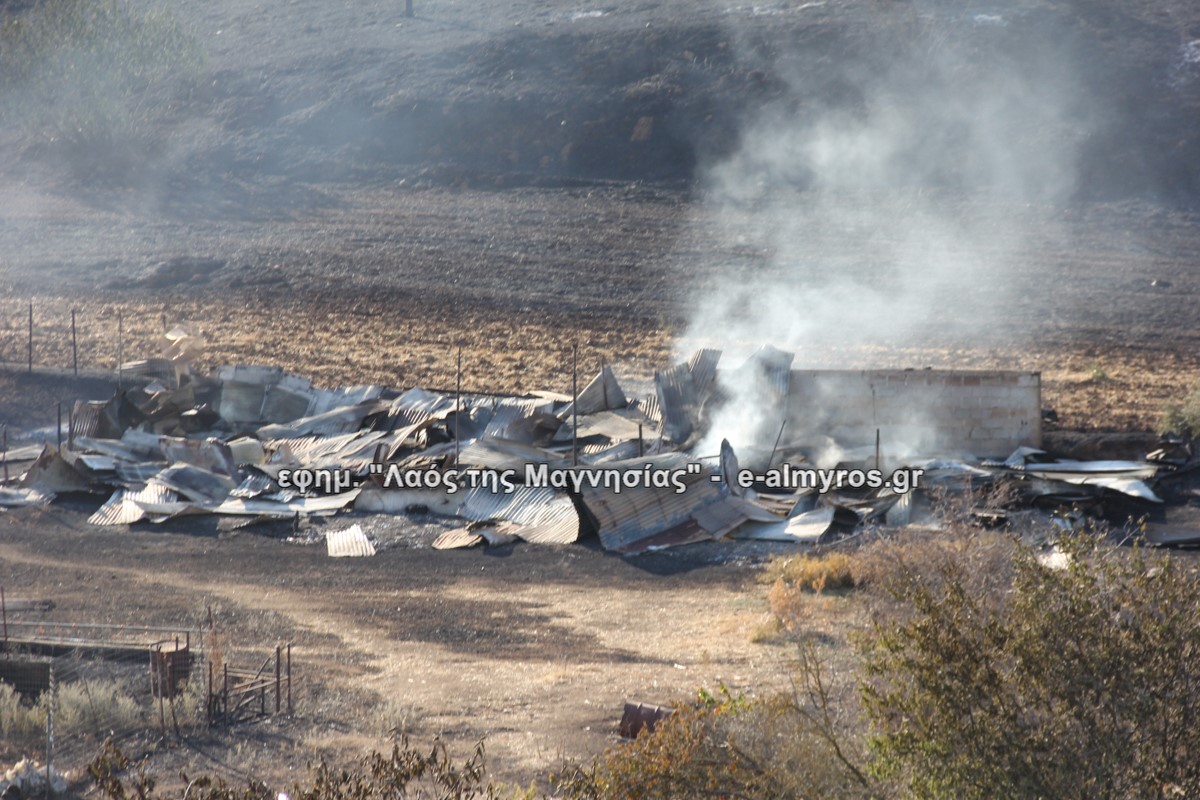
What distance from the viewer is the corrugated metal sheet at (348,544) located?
50.4 ft

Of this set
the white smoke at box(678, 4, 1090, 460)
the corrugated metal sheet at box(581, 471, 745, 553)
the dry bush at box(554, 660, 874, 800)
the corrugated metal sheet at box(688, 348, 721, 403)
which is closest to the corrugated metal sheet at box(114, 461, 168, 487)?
the corrugated metal sheet at box(581, 471, 745, 553)

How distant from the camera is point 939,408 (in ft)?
58.5

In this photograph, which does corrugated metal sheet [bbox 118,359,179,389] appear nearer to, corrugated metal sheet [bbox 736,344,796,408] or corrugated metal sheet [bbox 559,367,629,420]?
corrugated metal sheet [bbox 559,367,629,420]

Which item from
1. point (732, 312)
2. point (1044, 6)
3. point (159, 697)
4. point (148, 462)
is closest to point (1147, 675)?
point (159, 697)

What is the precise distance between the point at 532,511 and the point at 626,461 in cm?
140

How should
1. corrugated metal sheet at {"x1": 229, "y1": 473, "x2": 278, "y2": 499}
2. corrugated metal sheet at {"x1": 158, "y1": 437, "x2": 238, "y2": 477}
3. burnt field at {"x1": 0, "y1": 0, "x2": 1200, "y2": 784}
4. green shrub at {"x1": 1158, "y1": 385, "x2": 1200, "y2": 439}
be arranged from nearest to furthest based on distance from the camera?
1. burnt field at {"x1": 0, "y1": 0, "x2": 1200, "y2": 784}
2. corrugated metal sheet at {"x1": 229, "y1": 473, "x2": 278, "y2": 499}
3. corrugated metal sheet at {"x1": 158, "y1": 437, "x2": 238, "y2": 477}
4. green shrub at {"x1": 1158, "y1": 385, "x2": 1200, "y2": 439}

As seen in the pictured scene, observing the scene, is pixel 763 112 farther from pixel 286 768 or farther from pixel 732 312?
pixel 286 768

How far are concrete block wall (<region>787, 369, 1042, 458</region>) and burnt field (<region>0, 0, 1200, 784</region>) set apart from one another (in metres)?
2.79

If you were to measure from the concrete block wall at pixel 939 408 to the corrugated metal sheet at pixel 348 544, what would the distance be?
6.20 m

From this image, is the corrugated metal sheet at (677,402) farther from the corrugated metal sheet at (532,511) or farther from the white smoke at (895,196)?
the white smoke at (895,196)

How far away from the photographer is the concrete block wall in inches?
699

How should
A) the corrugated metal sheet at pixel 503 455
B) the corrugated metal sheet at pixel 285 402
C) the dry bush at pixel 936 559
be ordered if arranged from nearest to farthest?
the dry bush at pixel 936 559 < the corrugated metal sheet at pixel 503 455 < the corrugated metal sheet at pixel 285 402

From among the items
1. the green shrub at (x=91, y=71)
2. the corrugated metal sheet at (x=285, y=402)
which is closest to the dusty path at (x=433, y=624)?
the corrugated metal sheet at (x=285, y=402)

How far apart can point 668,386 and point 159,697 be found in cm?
1049
